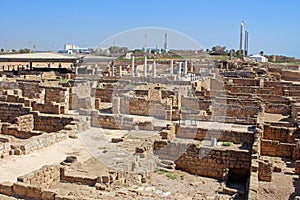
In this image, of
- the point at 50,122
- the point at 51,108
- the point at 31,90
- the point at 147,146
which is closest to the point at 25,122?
the point at 50,122

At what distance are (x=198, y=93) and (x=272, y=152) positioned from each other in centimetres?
1228

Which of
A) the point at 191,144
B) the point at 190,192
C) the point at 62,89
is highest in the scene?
the point at 62,89

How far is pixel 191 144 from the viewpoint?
13250 mm

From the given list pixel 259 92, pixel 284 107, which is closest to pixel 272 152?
pixel 284 107

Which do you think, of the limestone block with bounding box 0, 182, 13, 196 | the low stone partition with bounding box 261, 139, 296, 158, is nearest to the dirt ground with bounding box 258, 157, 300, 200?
the low stone partition with bounding box 261, 139, 296, 158

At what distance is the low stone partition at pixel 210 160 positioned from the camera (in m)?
12.8

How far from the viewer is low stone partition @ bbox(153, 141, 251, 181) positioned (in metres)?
12.8

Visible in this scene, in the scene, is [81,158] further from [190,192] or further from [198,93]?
[198,93]

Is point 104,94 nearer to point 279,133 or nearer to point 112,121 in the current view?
point 112,121

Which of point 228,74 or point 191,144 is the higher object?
point 228,74

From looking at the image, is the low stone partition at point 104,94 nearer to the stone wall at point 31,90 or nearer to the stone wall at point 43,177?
the stone wall at point 31,90

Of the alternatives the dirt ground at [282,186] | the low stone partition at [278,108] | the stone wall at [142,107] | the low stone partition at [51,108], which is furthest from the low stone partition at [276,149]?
the low stone partition at [51,108]

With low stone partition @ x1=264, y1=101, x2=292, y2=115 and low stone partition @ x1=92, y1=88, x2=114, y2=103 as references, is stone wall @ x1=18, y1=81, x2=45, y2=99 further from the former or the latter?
low stone partition @ x1=264, y1=101, x2=292, y2=115

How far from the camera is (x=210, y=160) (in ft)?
42.6
